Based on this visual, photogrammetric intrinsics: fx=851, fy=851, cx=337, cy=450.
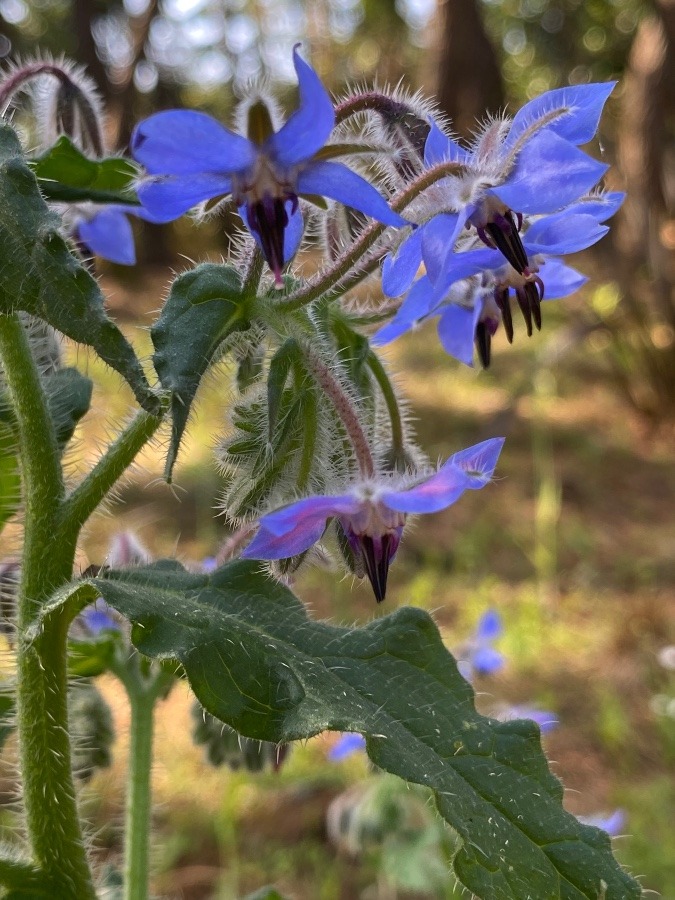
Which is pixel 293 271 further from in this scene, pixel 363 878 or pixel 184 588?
pixel 363 878

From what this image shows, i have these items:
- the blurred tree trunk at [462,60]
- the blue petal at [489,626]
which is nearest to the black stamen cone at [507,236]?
the blue petal at [489,626]

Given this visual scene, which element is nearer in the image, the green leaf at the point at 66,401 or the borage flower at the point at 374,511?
the borage flower at the point at 374,511

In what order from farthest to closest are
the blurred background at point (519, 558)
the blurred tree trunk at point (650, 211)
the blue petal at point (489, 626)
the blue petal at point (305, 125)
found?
the blurred tree trunk at point (650, 211), the blurred background at point (519, 558), the blue petal at point (489, 626), the blue petal at point (305, 125)

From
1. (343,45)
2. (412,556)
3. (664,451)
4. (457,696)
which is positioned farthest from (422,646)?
(343,45)

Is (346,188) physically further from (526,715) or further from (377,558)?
(526,715)

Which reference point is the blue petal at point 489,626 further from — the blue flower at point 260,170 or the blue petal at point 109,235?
the blue flower at point 260,170

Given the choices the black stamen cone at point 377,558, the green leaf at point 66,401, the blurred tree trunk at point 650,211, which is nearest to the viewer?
the black stamen cone at point 377,558

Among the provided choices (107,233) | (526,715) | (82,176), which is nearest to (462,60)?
(526,715)
